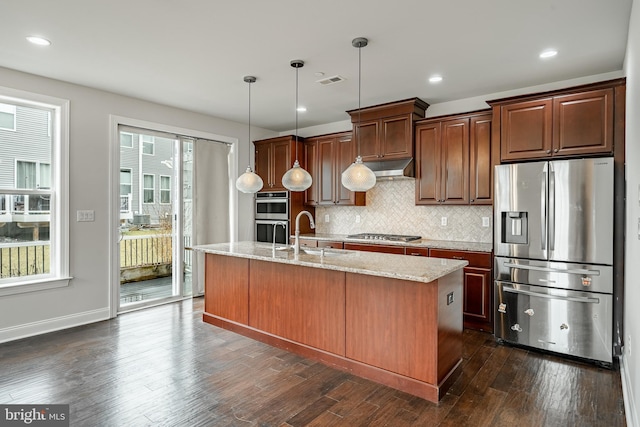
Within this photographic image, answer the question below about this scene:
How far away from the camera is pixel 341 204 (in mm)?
5391

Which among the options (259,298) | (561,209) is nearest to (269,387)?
(259,298)

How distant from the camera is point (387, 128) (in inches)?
187

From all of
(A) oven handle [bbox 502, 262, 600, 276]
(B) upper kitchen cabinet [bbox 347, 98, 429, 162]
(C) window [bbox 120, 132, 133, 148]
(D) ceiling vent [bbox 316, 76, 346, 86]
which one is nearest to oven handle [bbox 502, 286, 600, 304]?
(A) oven handle [bbox 502, 262, 600, 276]

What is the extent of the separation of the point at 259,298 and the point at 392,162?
2.43m

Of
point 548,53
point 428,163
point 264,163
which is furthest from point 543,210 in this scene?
point 264,163

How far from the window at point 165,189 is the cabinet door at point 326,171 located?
219cm

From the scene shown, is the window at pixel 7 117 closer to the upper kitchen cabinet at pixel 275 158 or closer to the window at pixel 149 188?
the window at pixel 149 188

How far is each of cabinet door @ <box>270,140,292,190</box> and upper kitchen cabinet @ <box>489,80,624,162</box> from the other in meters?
3.00

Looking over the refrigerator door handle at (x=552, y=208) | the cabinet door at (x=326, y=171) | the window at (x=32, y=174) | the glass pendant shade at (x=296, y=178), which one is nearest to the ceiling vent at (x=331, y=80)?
the glass pendant shade at (x=296, y=178)

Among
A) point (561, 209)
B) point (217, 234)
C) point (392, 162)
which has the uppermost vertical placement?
point (392, 162)

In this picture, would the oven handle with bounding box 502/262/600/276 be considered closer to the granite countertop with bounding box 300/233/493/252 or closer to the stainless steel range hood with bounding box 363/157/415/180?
the granite countertop with bounding box 300/233/493/252

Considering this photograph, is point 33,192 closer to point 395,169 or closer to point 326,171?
point 326,171

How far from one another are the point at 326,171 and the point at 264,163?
1140mm

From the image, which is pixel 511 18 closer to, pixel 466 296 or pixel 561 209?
pixel 561 209
